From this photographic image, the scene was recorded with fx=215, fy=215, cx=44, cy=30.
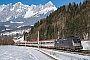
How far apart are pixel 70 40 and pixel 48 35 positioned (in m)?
119

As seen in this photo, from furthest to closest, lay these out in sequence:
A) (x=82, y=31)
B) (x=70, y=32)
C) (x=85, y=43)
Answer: (x=70, y=32)
(x=82, y=31)
(x=85, y=43)

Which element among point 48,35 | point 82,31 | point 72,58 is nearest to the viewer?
point 72,58

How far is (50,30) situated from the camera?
175m

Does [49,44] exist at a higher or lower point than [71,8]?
lower

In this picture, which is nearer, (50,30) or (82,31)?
(82,31)

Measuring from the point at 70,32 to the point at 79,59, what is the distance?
97.1 meters

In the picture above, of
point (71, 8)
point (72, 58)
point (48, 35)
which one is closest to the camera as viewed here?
point (72, 58)

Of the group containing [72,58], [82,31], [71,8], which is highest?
[71,8]

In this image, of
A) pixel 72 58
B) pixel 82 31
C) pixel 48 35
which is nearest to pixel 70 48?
pixel 72 58

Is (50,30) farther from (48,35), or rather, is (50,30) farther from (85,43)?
(85,43)

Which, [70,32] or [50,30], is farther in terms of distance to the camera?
[50,30]

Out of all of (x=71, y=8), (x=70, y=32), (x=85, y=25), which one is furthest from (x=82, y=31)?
(x=71, y=8)

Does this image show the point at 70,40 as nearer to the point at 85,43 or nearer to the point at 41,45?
the point at 85,43

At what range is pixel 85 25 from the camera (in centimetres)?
9650
